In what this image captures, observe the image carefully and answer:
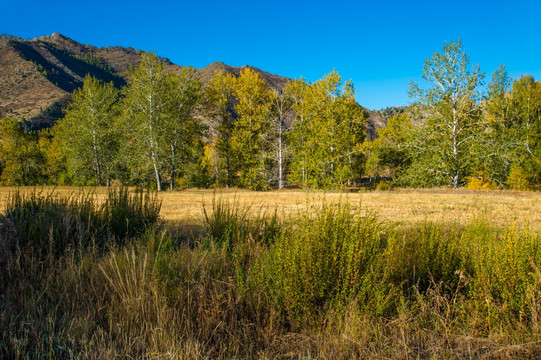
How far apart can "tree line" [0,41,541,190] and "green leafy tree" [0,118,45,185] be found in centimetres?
35

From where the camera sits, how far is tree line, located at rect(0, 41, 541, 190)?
17.7 m

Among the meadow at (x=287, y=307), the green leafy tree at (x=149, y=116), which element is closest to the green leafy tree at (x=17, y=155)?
the green leafy tree at (x=149, y=116)

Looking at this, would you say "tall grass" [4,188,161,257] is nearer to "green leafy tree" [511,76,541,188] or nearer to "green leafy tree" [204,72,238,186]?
"green leafy tree" [204,72,238,186]

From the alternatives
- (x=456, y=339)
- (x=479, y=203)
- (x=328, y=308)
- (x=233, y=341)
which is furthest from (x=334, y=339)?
(x=479, y=203)

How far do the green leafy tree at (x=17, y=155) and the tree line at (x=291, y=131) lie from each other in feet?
1.14

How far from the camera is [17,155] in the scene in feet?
120

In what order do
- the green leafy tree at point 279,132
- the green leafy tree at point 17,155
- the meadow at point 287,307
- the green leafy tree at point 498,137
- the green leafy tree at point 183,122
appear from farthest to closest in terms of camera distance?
the green leafy tree at point 17,155
the green leafy tree at point 279,132
the green leafy tree at point 183,122
the green leafy tree at point 498,137
the meadow at point 287,307

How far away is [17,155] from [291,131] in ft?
112

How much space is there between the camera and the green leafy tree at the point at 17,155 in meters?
36.0

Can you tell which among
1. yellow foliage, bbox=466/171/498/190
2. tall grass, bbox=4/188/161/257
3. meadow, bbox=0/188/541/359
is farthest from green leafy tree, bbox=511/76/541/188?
tall grass, bbox=4/188/161/257

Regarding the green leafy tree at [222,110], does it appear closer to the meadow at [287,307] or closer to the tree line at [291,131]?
the tree line at [291,131]

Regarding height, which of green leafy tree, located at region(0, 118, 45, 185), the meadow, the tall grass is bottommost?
the meadow

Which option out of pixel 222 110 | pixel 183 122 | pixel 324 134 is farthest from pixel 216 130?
pixel 324 134

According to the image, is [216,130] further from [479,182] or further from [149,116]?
[479,182]
